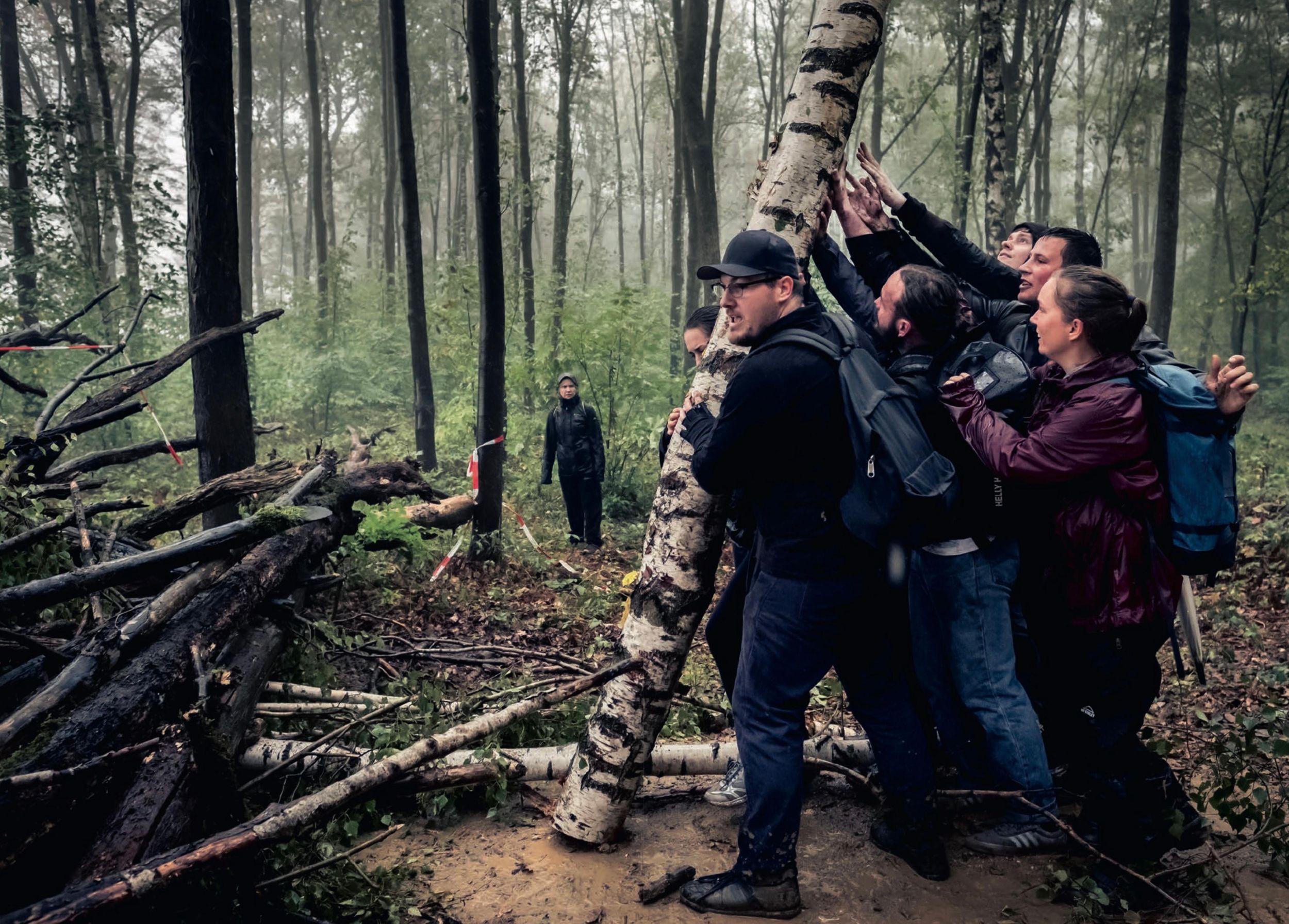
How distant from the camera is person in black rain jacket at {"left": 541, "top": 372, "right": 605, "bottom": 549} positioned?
11.0 m

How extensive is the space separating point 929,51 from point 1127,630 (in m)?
41.9

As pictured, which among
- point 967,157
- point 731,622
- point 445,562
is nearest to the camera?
point 731,622

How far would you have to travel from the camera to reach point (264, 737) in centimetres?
407

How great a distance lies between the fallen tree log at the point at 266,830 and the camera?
213 cm

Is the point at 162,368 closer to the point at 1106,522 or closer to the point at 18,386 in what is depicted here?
the point at 18,386

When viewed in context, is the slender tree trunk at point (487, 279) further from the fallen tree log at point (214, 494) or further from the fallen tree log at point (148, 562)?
the fallen tree log at point (148, 562)

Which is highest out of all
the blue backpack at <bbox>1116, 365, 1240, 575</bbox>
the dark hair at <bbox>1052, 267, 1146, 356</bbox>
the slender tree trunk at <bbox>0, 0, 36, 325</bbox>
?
the slender tree trunk at <bbox>0, 0, 36, 325</bbox>

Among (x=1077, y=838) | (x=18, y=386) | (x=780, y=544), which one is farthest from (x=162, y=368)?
(x=1077, y=838)

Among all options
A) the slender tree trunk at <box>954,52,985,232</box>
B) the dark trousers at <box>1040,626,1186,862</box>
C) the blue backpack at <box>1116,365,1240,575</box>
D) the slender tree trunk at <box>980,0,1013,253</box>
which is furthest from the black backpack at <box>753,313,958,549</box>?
the slender tree trunk at <box>954,52,985,232</box>

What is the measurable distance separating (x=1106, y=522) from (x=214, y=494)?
5.78 metres

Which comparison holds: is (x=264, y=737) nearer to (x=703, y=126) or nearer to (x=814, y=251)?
(x=814, y=251)

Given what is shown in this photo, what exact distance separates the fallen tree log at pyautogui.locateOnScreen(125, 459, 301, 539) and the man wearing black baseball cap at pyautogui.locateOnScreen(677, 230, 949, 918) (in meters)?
4.44

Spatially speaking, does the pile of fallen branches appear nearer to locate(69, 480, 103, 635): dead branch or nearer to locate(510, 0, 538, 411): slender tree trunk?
locate(69, 480, 103, 635): dead branch

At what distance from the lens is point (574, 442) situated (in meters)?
11.2
